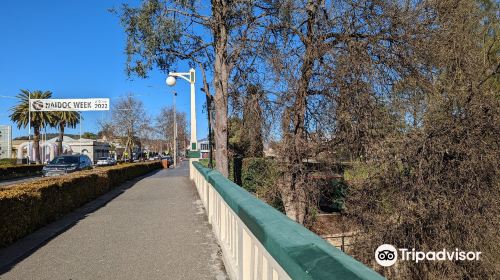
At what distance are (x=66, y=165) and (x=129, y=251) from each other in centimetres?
1965

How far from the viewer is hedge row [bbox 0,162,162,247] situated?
7.58 metres

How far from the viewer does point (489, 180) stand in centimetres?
912

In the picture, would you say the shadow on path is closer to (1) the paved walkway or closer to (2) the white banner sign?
(1) the paved walkway

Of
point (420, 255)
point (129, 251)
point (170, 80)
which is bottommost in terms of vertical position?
point (420, 255)

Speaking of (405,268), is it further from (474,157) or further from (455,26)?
(455,26)

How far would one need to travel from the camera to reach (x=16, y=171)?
37938mm

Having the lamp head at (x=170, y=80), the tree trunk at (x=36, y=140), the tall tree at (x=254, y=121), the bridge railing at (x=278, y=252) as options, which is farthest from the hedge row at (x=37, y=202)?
the tree trunk at (x=36, y=140)

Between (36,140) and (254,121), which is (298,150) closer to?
(254,121)

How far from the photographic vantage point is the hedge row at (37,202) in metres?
7.58

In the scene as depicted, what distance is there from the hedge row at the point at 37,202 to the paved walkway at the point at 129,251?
2.01 feet

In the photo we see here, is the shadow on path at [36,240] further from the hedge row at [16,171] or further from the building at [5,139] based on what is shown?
the building at [5,139]

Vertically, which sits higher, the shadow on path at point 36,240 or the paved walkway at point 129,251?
the shadow on path at point 36,240

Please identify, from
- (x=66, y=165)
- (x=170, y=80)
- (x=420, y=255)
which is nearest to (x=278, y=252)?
(x=420, y=255)

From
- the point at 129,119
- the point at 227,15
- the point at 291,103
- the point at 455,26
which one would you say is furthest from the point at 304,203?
the point at 129,119
